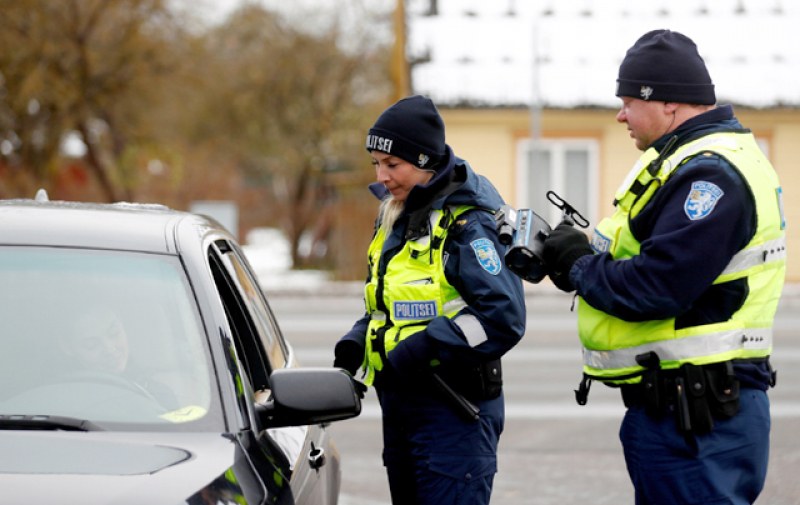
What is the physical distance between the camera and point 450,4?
29.5 metres

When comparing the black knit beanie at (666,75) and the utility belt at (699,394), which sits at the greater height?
the black knit beanie at (666,75)

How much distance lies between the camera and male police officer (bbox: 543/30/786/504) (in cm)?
362

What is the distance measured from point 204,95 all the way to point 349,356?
3375 centimetres

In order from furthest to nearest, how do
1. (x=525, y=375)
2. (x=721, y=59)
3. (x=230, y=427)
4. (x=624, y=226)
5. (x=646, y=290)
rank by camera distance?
(x=721, y=59)
(x=525, y=375)
(x=624, y=226)
(x=646, y=290)
(x=230, y=427)

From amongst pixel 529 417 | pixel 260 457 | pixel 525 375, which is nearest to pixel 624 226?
pixel 260 457

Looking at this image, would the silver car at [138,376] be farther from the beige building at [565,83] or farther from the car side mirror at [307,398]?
the beige building at [565,83]

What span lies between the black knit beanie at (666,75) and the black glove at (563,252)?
0.44 m

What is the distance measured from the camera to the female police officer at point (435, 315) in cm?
416

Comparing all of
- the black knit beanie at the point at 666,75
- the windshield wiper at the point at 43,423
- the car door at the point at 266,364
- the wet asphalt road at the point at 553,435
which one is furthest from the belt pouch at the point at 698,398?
the wet asphalt road at the point at 553,435

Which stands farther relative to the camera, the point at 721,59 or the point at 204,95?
the point at 204,95

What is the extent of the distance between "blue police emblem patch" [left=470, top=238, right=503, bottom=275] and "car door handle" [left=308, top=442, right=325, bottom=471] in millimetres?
741

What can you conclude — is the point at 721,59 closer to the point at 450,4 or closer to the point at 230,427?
the point at 450,4

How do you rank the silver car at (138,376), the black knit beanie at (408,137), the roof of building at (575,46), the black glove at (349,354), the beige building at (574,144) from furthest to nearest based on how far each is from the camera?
the roof of building at (575,46) → the beige building at (574,144) → the black glove at (349,354) → the black knit beanie at (408,137) → the silver car at (138,376)

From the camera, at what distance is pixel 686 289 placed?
142 inches
